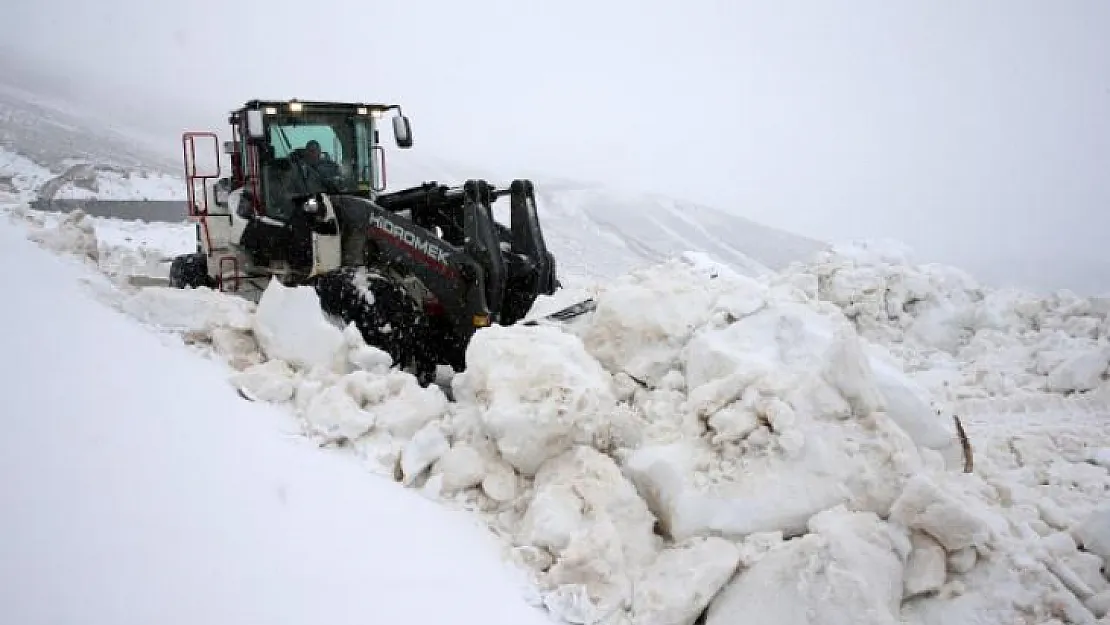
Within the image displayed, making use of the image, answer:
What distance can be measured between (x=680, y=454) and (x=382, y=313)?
325 cm

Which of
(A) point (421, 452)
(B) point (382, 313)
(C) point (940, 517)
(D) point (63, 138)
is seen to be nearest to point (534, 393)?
(A) point (421, 452)

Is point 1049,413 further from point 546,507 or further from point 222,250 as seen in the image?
point 222,250

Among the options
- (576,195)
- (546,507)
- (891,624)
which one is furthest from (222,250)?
(576,195)

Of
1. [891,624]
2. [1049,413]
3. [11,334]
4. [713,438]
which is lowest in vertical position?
[1049,413]

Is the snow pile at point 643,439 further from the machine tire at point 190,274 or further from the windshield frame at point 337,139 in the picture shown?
the machine tire at point 190,274

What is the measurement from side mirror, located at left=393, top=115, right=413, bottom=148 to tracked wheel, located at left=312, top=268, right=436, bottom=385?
177 cm

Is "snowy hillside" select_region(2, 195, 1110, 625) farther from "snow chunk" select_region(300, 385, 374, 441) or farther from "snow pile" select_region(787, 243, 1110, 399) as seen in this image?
"snow pile" select_region(787, 243, 1110, 399)

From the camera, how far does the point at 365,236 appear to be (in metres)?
6.62

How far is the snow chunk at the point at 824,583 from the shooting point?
2643 mm

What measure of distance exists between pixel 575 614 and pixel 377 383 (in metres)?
1.75

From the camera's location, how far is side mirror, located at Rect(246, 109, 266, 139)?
6.29m

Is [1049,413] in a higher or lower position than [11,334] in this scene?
lower

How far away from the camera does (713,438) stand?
3.38 m

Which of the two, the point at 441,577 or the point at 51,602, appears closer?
the point at 51,602
